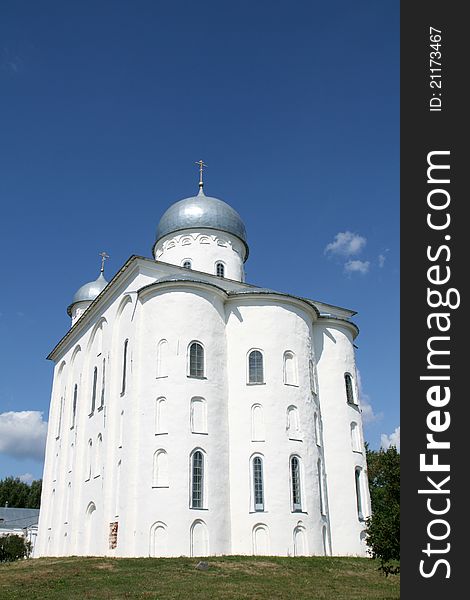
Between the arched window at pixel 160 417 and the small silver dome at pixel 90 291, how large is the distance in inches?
781

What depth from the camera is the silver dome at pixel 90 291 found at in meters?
42.7

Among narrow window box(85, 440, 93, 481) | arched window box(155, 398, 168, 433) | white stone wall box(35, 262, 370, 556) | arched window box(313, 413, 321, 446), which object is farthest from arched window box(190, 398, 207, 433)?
narrow window box(85, 440, 93, 481)

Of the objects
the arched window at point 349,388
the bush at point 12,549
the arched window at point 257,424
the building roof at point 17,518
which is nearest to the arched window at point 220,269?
the arched window at point 349,388

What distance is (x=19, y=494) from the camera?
77.6 meters

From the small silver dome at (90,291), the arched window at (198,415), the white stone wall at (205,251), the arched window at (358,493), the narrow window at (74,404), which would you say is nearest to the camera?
the arched window at (198,415)

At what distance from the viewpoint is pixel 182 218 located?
34250 millimetres

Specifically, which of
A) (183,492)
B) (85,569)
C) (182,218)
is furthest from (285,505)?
(182,218)

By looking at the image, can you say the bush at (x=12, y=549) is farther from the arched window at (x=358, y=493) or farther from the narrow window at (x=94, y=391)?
the arched window at (x=358, y=493)

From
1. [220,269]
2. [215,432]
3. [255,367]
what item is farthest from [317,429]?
[220,269]

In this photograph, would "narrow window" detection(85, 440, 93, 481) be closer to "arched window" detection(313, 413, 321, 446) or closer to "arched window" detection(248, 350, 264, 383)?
"arched window" detection(248, 350, 264, 383)

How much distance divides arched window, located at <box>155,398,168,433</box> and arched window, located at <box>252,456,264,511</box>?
12.9 ft

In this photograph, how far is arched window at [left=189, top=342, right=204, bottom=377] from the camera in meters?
25.2

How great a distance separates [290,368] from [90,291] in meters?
20.7

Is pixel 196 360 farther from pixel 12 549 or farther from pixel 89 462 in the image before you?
pixel 12 549
